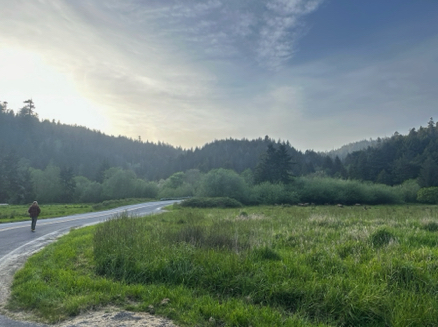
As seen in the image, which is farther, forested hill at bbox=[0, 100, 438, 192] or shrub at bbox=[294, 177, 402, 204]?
forested hill at bbox=[0, 100, 438, 192]

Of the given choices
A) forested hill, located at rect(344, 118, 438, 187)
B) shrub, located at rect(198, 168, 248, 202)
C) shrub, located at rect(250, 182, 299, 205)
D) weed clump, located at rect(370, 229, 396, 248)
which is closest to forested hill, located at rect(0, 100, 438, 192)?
forested hill, located at rect(344, 118, 438, 187)

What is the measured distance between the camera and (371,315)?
5324 mm

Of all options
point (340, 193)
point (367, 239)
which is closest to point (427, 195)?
point (340, 193)

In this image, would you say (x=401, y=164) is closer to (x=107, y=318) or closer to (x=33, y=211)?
(x=33, y=211)

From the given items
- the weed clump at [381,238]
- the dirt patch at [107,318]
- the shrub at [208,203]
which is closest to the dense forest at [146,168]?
the shrub at [208,203]

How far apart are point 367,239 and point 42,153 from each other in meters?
123

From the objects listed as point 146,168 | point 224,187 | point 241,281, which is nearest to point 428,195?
point 224,187

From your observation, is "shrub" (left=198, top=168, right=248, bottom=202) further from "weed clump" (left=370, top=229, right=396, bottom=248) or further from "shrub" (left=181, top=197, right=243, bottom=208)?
"weed clump" (left=370, top=229, right=396, bottom=248)

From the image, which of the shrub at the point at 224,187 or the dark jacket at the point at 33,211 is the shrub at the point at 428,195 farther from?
the dark jacket at the point at 33,211

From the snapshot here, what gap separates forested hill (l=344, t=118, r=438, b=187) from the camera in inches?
3031

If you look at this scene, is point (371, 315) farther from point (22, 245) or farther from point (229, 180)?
point (229, 180)

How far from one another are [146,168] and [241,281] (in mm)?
150467

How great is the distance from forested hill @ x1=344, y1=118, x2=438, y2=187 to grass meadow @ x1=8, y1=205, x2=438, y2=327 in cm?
8314

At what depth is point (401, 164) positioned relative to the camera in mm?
86125
